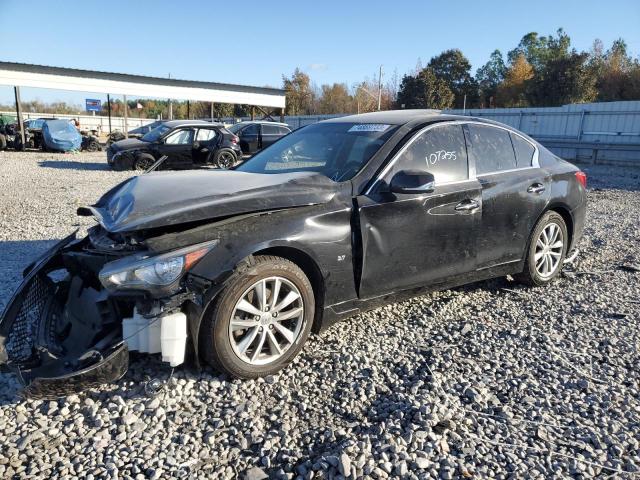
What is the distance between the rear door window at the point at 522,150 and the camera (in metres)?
4.73

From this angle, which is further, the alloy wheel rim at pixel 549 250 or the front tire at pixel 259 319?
the alloy wheel rim at pixel 549 250

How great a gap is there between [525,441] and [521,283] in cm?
275

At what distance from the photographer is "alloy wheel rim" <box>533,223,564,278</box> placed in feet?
15.9

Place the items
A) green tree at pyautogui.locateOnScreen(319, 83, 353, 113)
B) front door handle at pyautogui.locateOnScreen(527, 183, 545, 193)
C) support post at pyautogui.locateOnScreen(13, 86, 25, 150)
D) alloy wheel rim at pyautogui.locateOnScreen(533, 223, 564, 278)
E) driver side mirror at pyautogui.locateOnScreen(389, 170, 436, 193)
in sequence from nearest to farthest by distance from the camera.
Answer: driver side mirror at pyautogui.locateOnScreen(389, 170, 436, 193), front door handle at pyautogui.locateOnScreen(527, 183, 545, 193), alloy wheel rim at pyautogui.locateOnScreen(533, 223, 564, 278), support post at pyautogui.locateOnScreen(13, 86, 25, 150), green tree at pyautogui.locateOnScreen(319, 83, 353, 113)

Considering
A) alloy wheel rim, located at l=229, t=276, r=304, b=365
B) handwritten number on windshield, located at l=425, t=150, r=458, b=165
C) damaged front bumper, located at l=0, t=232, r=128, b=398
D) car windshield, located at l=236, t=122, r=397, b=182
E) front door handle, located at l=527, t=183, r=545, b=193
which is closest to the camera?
damaged front bumper, located at l=0, t=232, r=128, b=398

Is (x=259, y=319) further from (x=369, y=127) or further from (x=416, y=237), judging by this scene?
(x=369, y=127)

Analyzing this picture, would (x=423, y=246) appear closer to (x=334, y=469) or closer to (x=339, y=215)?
(x=339, y=215)

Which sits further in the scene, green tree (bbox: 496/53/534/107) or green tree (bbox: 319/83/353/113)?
green tree (bbox: 319/83/353/113)

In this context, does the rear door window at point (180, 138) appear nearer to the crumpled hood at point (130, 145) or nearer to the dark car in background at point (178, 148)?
the dark car in background at point (178, 148)

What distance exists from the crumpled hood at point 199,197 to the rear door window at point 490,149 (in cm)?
158

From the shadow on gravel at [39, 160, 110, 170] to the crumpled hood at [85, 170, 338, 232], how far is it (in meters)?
14.3

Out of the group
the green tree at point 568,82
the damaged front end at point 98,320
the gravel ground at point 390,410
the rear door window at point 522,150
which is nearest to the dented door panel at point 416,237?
the gravel ground at point 390,410

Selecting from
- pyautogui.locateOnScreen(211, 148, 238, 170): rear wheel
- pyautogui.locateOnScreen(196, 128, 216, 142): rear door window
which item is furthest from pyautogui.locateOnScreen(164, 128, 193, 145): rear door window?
pyautogui.locateOnScreen(211, 148, 238, 170): rear wheel

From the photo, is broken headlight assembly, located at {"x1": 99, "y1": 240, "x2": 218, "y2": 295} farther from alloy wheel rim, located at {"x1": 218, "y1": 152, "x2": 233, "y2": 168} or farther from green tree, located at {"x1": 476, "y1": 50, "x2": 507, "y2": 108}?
green tree, located at {"x1": 476, "y1": 50, "x2": 507, "y2": 108}
